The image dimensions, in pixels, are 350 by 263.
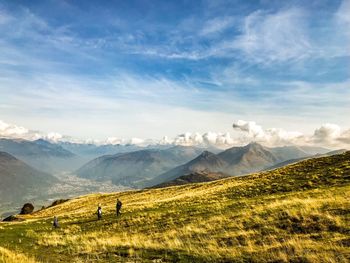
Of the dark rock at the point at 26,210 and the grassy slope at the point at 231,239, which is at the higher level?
the grassy slope at the point at 231,239

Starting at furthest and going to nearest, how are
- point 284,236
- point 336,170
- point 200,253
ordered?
point 336,170
point 284,236
point 200,253

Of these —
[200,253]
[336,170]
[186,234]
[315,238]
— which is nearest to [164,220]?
[186,234]

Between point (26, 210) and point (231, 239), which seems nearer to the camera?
point (231, 239)

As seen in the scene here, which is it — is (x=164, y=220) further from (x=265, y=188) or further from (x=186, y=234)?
(x=265, y=188)

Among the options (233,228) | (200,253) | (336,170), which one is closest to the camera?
(200,253)

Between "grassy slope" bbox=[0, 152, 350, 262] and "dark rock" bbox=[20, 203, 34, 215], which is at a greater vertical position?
→ "grassy slope" bbox=[0, 152, 350, 262]

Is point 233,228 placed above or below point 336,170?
below

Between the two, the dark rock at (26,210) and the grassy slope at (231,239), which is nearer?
the grassy slope at (231,239)

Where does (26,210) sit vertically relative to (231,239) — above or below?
below

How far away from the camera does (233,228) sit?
981 inches

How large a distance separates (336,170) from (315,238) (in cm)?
3534

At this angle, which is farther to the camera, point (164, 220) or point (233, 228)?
point (164, 220)

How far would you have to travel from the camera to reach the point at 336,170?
50.5 meters

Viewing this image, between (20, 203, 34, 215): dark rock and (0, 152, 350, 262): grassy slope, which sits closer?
(0, 152, 350, 262): grassy slope
